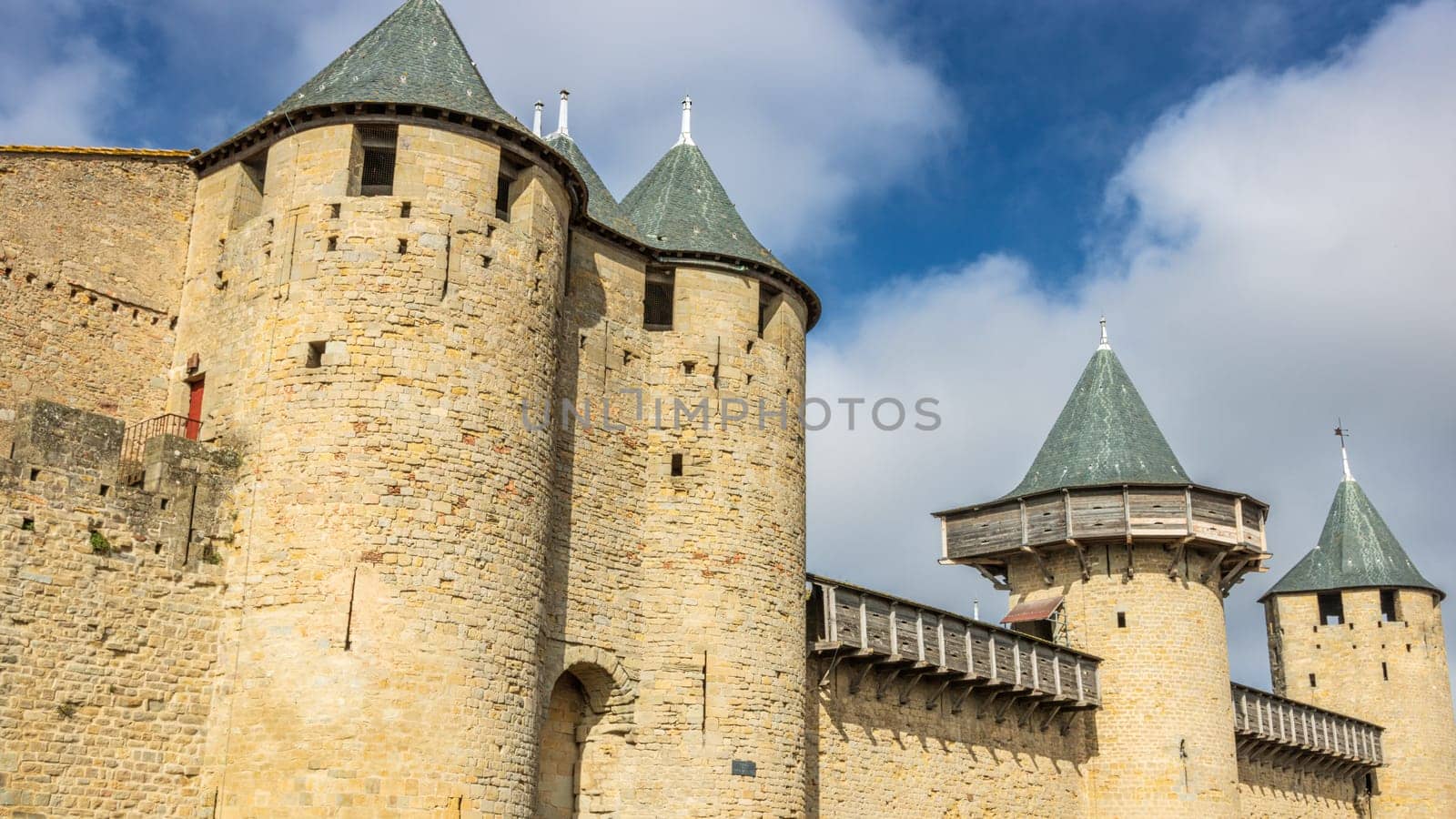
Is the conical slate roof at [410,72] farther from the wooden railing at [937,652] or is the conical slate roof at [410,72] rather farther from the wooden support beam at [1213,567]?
the wooden support beam at [1213,567]

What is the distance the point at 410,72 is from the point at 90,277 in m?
4.71

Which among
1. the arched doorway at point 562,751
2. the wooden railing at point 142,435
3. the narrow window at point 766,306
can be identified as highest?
the narrow window at point 766,306

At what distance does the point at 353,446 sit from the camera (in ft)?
54.0

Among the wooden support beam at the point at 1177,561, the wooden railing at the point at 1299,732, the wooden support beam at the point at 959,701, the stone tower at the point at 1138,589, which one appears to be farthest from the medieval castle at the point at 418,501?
the wooden railing at the point at 1299,732

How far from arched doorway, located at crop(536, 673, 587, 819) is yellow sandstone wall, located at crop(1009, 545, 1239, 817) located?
12901mm

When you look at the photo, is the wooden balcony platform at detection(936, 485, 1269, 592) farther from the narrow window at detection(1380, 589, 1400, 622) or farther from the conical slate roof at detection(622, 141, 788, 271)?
the narrow window at detection(1380, 589, 1400, 622)

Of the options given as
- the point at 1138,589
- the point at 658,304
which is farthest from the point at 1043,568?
the point at 658,304

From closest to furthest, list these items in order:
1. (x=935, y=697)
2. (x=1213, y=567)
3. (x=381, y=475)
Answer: (x=381, y=475)
(x=935, y=697)
(x=1213, y=567)

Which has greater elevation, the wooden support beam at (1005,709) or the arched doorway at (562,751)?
the wooden support beam at (1005,709)

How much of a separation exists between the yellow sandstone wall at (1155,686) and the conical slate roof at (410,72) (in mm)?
16532

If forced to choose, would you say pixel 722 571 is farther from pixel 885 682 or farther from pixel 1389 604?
pixel 1389 604

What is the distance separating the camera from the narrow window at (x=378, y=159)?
59.1 feet

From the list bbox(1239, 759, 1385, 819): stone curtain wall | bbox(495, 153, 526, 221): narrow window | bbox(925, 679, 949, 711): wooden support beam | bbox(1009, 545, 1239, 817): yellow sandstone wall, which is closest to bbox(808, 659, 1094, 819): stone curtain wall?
bbox(925, 679, 949, 711): wooden support beam

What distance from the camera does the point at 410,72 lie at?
60.7ft
